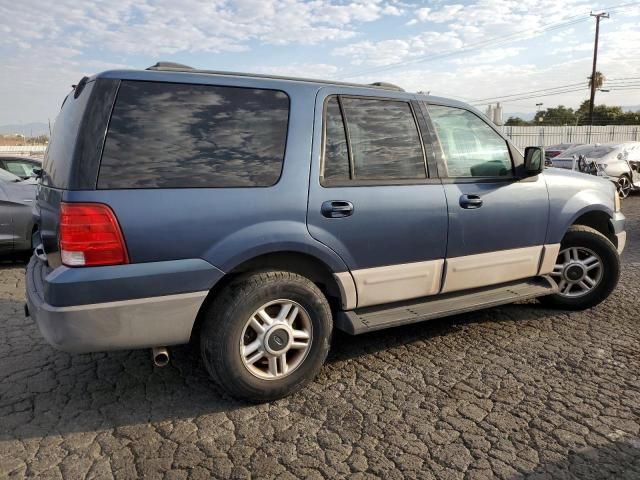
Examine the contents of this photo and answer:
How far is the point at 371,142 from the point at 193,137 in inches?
48.5

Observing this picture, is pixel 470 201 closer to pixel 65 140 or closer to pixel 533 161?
pixel 533 161

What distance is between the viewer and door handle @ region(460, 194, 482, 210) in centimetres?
370

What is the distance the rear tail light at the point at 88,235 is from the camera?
2545 mm

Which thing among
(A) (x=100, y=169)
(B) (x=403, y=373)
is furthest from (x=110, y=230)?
(B) (x=403, y=373)

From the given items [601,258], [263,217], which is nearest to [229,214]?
[263,217]

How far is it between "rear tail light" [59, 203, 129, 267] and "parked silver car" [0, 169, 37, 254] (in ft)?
15.0

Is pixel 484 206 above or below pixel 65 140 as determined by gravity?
below

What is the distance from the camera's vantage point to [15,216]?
641 cm

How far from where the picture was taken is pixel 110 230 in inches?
101

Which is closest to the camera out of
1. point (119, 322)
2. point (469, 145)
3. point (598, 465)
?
point (598, 465)

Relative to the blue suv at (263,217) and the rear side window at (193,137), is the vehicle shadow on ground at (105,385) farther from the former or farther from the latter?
the rear side window at (193,137)

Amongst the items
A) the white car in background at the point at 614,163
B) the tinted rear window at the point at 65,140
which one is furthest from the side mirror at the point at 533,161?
the white car in background at the point at 614,163

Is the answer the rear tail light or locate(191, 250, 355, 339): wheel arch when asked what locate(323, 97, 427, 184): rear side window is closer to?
locate(191, 250, 355, 339): wheel arch

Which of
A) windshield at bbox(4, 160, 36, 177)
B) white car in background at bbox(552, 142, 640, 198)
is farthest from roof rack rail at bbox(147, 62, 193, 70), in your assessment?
white car in background at bbox(552, 142, 640, 198)
